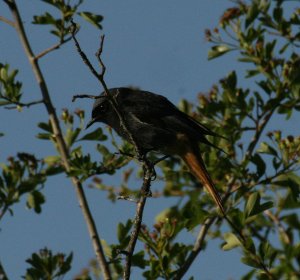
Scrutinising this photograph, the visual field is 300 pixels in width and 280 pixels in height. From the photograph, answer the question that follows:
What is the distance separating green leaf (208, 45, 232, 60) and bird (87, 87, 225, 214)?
562 millimetres

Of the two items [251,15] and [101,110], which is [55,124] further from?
[251,15]

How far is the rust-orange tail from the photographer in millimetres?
5812

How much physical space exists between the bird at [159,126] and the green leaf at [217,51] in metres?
0.56

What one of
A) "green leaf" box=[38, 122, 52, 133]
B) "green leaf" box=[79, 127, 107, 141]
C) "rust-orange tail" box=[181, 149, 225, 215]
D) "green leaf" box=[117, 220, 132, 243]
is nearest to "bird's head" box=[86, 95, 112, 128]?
"rust-orange tail" box=[181, 149, 225, 215]

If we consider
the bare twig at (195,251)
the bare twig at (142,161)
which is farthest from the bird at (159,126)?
the bare twig at (142,161)

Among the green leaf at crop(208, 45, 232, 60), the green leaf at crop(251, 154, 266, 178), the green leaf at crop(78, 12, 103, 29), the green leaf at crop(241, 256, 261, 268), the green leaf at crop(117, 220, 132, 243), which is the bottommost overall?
the green leaf at crop(241, 256, 261, 268)

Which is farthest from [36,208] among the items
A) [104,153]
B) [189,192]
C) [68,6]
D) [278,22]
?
[278,22]

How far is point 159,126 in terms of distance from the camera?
6.64 m

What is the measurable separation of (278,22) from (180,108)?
46.2 inches

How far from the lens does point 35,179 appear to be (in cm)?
498

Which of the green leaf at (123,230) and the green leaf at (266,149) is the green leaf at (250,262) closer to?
the green leaf at (123,230)

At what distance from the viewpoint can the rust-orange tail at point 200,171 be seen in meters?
5.81

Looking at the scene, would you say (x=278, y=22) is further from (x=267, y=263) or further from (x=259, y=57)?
(x=267, y=263)

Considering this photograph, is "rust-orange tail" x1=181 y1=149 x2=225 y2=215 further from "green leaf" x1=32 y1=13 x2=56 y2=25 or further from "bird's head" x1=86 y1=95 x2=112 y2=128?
"green leaf" x1=32 y1=13 x2=56 y2=25
